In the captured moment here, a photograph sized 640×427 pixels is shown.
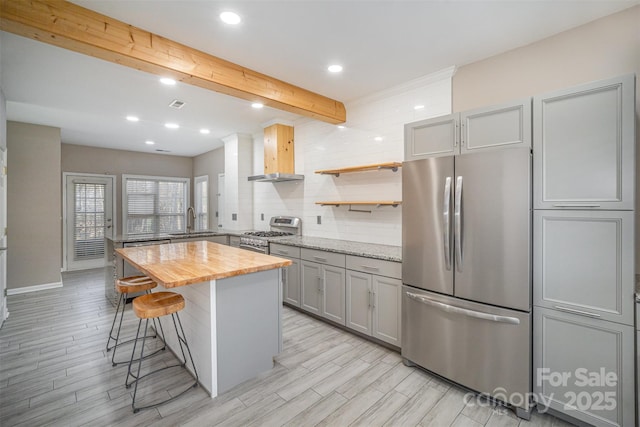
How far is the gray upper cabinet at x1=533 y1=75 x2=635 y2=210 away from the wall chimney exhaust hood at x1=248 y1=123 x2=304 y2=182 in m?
3.23

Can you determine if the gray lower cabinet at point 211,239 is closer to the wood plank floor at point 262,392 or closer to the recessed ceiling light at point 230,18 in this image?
the wood plank floor at point 262,392

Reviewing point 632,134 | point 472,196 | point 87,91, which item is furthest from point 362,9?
Result: point 87,91

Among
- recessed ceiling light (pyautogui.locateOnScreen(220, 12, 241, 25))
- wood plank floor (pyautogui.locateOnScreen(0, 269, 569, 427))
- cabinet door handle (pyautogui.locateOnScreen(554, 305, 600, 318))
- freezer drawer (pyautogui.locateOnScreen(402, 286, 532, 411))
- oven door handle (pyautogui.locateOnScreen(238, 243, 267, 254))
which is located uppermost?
recessed ceiling light (pyautogui.locateOnScreen(220, 12, 241, 25))

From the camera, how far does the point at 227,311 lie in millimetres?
2209

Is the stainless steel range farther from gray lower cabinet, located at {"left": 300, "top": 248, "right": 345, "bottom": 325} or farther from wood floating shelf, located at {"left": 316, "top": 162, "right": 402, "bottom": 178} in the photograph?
wood floating shelf, located at {"left": 316, "top": 162, "right": 402, "bottom": 178}

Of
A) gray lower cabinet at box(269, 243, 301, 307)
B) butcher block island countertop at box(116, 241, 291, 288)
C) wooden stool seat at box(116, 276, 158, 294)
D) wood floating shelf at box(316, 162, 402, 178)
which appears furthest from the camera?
gray lower cabinet at box(269, 243, 301, 307)

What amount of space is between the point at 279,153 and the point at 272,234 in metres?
1.32

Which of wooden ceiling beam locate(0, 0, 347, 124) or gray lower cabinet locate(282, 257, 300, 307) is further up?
wooden ceiling beam locate(0, 0, 347, 124)

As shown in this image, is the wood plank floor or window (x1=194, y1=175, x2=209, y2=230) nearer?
the wood plank floor

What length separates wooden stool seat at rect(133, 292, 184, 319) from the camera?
2051 millimetres

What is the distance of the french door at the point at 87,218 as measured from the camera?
6492 millimetres

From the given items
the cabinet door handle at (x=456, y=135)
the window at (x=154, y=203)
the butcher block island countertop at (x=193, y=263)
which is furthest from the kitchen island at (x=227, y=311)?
the window at (x=154, y=203)

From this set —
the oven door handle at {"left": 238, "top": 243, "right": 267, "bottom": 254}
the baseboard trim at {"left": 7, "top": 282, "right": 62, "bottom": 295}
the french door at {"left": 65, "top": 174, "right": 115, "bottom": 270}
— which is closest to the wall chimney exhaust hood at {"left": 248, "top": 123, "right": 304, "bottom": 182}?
the oven door handle at {"left": 238, "top": 243, "right": 267, "bottom": 254}

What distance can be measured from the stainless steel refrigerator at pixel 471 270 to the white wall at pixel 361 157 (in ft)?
3.13
